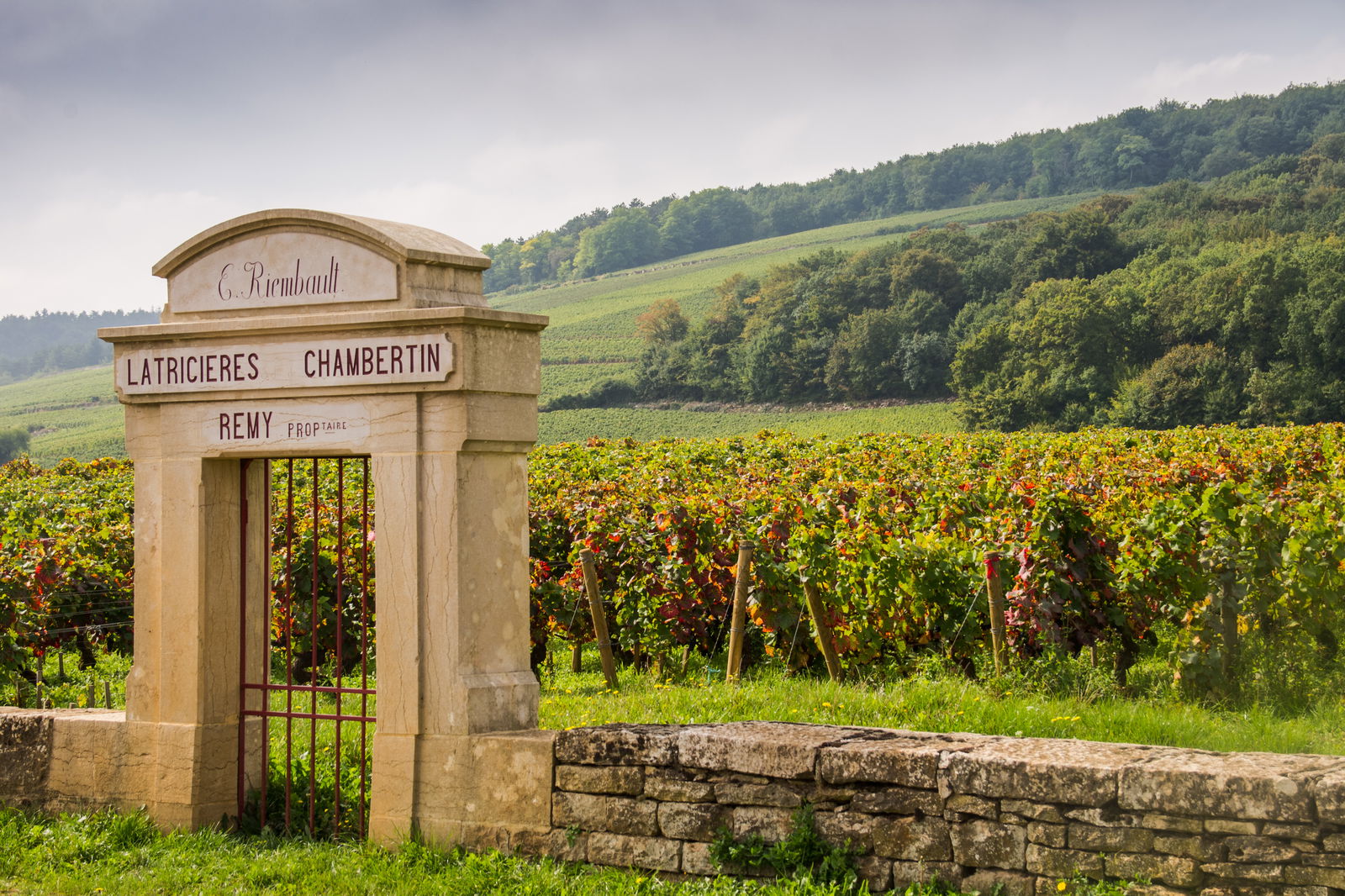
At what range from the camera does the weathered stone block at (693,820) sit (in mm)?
4578

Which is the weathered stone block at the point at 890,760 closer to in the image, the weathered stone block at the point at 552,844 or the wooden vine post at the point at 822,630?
the weathered stone block at the point at 552,844

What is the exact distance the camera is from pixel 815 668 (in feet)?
31.0

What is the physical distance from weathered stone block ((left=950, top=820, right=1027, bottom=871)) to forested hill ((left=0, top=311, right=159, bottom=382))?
454 ft

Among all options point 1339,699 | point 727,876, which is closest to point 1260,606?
point 1339,699

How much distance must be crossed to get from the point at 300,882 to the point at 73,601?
27.1 feet

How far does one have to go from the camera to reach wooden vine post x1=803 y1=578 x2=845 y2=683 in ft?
27.7

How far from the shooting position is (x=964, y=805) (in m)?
4.15

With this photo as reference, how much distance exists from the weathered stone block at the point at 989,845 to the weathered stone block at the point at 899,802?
109 millimetres

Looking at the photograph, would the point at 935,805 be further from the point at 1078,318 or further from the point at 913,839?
the point at 1078,318

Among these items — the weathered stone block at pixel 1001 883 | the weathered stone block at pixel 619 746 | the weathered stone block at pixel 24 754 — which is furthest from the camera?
the weathered stone block at pixel 24 754

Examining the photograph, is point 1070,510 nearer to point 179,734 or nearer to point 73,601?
point 179,734

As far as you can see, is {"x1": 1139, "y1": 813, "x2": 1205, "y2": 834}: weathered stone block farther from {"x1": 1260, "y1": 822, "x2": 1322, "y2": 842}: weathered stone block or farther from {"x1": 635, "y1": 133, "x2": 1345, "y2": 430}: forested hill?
{"x1": 635, "y1": 133, "x2": 1345, "y2": 430}: forested hill

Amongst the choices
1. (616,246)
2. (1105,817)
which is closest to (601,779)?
(1105,817)

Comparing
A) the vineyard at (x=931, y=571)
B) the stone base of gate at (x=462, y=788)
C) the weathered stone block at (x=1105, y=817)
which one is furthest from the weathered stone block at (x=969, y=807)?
the vineyard at (x=931, y=571)
